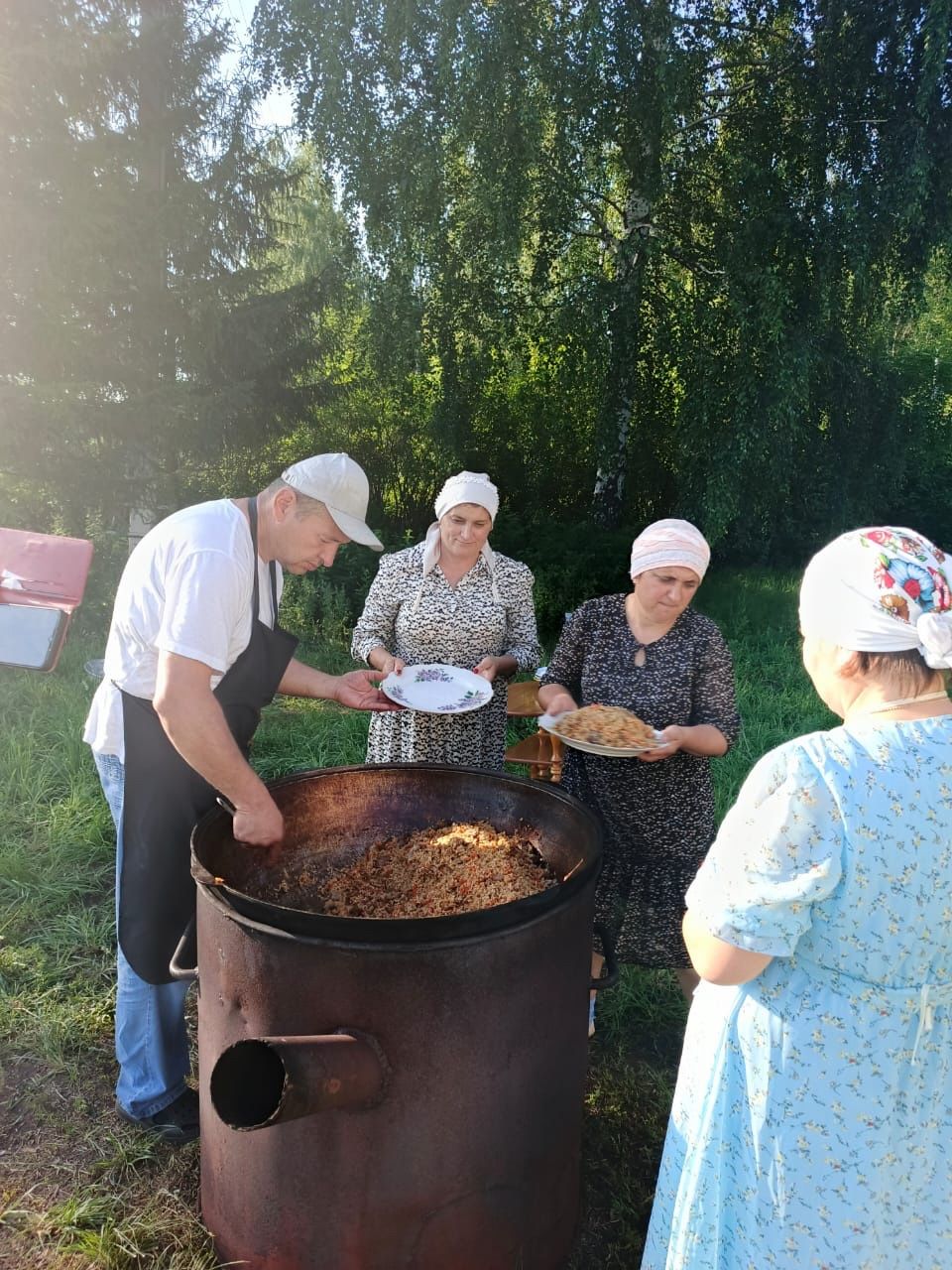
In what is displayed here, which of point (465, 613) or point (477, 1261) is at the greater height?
point (465, 613)

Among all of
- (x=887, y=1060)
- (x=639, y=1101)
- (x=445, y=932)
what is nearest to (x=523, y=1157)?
(x=445, y=932)

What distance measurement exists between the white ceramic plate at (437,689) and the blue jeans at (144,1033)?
3.29ft

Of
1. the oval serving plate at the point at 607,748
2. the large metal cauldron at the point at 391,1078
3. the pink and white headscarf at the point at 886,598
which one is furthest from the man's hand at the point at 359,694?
the pink and white headscarf at the point at 886,598

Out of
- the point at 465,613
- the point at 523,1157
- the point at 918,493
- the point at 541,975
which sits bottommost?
the point at 523,1157

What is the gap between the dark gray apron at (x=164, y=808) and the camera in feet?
7.71

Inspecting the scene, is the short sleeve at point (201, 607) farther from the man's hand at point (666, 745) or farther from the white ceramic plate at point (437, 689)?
the man's hand at point (666, 745)

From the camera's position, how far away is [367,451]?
12.8m

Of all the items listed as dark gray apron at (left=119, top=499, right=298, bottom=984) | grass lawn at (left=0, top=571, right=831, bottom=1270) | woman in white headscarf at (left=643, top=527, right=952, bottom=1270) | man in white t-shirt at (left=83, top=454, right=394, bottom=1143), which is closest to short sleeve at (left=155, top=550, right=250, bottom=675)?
man in white t-shirt at (left=83, top=454, right=394, bottom=1143)

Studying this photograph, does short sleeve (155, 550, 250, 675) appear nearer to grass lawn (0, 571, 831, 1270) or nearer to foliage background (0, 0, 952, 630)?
grass lawn (0, 571, 831, 1270)

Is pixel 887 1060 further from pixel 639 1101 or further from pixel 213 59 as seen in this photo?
pixel 213 59

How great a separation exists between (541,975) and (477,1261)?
724 mm

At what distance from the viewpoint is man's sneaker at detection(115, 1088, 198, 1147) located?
2.70 m

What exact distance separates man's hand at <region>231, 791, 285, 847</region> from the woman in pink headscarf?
121 cm

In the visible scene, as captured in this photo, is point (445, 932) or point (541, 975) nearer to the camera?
point (445, 932)
